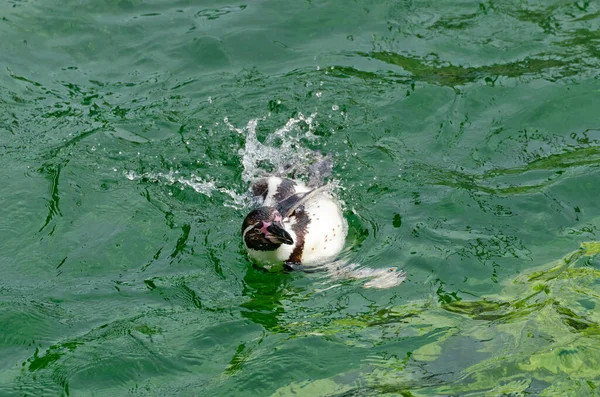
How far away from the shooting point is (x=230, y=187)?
7.99m

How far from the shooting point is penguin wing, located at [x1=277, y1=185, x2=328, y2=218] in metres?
6.91

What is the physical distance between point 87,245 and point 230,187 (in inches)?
59.5

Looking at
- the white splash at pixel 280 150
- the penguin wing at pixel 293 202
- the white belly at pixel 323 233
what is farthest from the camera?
Result: the white splash at pixel 280 150

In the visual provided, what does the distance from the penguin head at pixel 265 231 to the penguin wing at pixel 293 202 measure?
0.22 m

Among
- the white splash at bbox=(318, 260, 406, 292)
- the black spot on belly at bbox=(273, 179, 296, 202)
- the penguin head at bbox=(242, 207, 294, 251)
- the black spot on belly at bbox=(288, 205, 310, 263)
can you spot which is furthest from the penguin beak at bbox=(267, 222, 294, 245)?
the black spot on belly at bbox=(273, 179, 296, 202)

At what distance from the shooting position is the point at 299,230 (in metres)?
6.82

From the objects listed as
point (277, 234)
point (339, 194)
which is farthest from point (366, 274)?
point (339, 194)

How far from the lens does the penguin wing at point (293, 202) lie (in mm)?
6910

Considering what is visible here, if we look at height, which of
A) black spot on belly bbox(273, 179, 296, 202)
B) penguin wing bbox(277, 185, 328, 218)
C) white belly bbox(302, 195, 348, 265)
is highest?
penguin wing bbox(277, 185, 328, 218)

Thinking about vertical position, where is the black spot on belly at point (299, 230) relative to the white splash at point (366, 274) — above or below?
above

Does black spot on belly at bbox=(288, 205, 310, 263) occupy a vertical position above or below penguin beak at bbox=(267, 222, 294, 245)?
below

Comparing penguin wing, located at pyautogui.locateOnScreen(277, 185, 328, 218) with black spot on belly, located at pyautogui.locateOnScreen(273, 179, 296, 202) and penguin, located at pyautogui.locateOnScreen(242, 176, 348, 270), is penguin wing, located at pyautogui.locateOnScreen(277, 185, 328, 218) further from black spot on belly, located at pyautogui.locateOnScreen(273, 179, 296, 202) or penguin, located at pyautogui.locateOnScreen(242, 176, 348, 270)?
black spot on belly, located at pyautogui.locateOnScreen(273, 179, 296, 202)

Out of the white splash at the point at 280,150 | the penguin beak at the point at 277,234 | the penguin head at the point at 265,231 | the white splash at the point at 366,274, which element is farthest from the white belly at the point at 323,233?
the white splash at the point at 280,150

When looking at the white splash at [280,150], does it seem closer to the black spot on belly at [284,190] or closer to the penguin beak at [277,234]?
the black spot on belly at [284,190]
